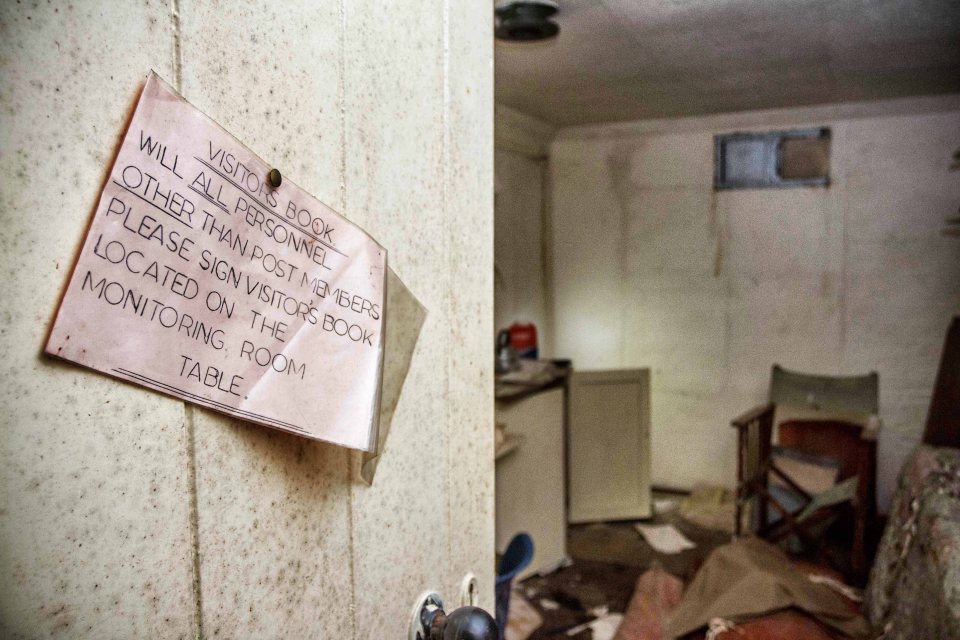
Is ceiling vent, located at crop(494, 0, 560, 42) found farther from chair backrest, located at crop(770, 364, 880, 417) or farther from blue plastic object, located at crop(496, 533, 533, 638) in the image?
chair backrest, located at crop(770, 364, 880, 417)

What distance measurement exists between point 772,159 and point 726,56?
1701 mm

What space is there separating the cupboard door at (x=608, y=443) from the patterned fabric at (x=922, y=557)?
1.78 meters

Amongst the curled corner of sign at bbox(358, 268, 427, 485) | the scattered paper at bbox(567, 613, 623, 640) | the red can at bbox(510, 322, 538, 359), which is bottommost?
the scattered paper at bbox(567, 613, 623, 640)

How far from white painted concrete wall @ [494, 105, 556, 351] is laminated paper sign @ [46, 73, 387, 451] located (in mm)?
3611

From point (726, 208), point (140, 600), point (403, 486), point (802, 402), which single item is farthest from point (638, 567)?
point (140, 600)

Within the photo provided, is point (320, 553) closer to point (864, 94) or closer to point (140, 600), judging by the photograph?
point (140, 600)

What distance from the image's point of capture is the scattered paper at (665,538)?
4.08 m

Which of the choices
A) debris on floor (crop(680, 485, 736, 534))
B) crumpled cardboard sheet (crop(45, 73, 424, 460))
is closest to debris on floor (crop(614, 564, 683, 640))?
debris on floor (crop(680, 485, 736, 534))

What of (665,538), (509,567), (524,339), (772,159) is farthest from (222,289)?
(772,159)

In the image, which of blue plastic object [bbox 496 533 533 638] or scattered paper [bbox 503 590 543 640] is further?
scattered paper [bbox 503 590 543 640]

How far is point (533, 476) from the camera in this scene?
364 centimetres

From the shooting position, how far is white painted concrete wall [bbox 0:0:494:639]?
0.48 metres

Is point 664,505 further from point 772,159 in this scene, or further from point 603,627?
point 772,159

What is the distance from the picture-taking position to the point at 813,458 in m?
3.77
